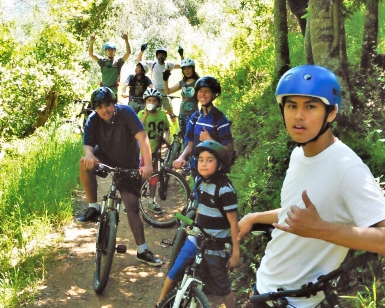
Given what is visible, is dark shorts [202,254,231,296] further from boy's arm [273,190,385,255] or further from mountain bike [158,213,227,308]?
boy's arm [273,190,385,255]

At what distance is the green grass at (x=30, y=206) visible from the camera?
589cm

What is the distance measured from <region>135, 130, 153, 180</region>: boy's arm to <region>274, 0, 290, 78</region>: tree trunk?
16.4ft

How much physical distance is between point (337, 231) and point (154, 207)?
6151 millimetres

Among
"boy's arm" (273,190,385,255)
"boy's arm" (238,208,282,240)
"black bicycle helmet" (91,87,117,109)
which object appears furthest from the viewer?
"black bicycle helmet" (91,87,117,109)

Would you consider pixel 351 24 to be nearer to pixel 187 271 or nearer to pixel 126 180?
pixel 126 180

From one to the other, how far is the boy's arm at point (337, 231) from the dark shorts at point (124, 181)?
400 cm

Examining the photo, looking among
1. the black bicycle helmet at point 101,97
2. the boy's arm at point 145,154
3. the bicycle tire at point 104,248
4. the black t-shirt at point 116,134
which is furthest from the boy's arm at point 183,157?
the black bicycle helmet at point 101,97

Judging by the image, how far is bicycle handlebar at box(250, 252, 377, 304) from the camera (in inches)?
A: 84.6

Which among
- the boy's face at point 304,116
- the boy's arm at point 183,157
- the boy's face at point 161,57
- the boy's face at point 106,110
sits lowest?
the boy's arm at point 183,157

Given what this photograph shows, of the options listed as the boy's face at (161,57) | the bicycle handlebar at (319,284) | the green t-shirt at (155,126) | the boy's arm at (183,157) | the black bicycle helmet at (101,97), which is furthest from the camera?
the boy's face at (161,57)

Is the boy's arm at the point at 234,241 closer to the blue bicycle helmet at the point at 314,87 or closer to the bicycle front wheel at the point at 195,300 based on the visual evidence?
the bicycle front wheel at the point at 195,300

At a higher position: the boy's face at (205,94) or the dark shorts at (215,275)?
the boy's face at (205,94)

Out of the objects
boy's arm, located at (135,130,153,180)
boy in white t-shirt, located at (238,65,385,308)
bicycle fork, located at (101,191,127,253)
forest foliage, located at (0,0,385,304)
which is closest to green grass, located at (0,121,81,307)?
forest foliage, located at (0,0,385,304)

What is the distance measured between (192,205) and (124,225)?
2.34 metres
